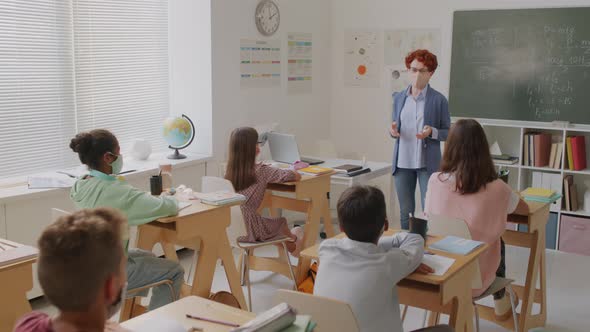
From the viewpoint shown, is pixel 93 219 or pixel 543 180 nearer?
pixel 93 219

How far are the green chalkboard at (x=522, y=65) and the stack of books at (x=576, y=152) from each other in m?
0.17

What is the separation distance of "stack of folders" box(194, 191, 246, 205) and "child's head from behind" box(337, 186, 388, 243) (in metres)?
1.34

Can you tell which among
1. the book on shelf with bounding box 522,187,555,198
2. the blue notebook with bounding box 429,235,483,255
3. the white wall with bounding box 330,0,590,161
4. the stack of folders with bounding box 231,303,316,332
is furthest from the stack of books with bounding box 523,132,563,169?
the stack of folders with bounding box 231,303,316,332

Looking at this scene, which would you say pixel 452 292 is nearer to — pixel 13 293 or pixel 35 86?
pixel 13 293

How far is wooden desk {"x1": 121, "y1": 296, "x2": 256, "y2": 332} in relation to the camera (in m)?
2.19

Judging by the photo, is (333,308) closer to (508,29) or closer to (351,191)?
(351,191)

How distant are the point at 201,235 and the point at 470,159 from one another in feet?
4.92

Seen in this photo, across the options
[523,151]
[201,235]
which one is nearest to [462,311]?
[201,235]

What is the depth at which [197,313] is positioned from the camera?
2.31 meters

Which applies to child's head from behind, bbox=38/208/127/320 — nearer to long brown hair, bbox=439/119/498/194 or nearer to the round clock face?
long brown hair, bbox=439/119/498/194

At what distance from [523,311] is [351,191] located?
187cm

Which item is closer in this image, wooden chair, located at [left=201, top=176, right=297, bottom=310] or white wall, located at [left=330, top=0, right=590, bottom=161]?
wooden chair, located at [left=201, top=176, right=297, bottom=310]

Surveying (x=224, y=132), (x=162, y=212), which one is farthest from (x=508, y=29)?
(x=162, y=212)

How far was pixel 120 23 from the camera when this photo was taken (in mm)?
5332
